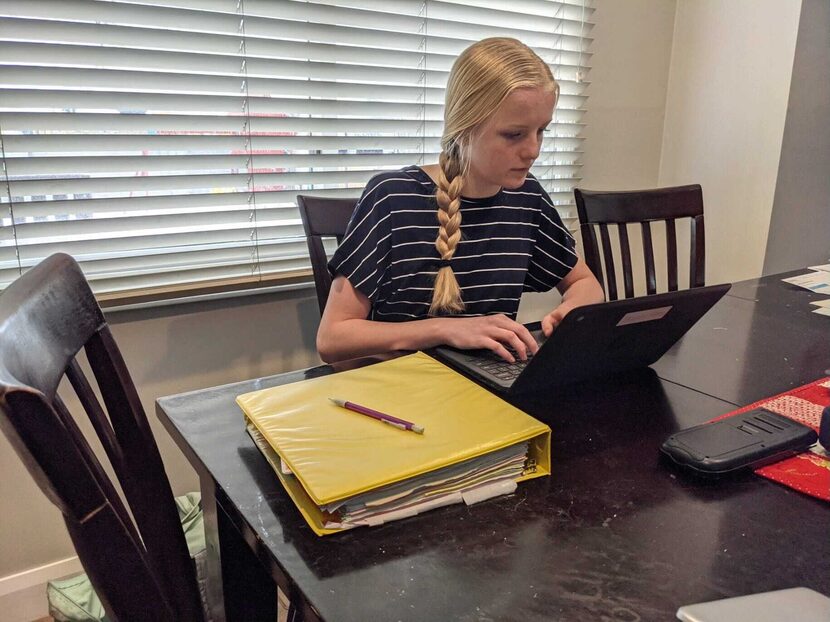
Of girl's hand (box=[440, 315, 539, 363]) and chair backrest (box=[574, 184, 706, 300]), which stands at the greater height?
chair backrest (box=[574, 184, 706, 300])

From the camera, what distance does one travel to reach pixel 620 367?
40.8 inches

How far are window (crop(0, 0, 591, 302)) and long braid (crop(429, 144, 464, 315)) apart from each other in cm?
52

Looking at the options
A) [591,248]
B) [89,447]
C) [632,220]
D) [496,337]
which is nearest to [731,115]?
[632,220]

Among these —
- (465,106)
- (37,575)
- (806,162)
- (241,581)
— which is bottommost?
(37,575)

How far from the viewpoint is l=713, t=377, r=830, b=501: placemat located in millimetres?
729

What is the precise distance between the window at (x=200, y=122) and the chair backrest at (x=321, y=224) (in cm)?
23

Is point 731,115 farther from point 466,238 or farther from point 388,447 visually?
point 388,447

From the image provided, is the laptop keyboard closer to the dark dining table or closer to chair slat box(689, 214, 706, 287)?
the dark dining table

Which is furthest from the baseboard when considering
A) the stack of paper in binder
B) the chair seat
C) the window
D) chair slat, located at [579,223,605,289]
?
chair slat, located at [579,223,605,289]

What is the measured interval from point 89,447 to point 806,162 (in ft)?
8.14

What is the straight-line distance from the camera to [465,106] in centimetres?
124

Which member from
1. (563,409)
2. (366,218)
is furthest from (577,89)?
(563,409)

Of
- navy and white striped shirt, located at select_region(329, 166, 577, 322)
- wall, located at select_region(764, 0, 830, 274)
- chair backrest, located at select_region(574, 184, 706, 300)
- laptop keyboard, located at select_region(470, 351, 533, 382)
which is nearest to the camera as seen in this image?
laptop keyboard, located at select_region(470, 351, 533, 382)

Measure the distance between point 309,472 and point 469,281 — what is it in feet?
2.65
